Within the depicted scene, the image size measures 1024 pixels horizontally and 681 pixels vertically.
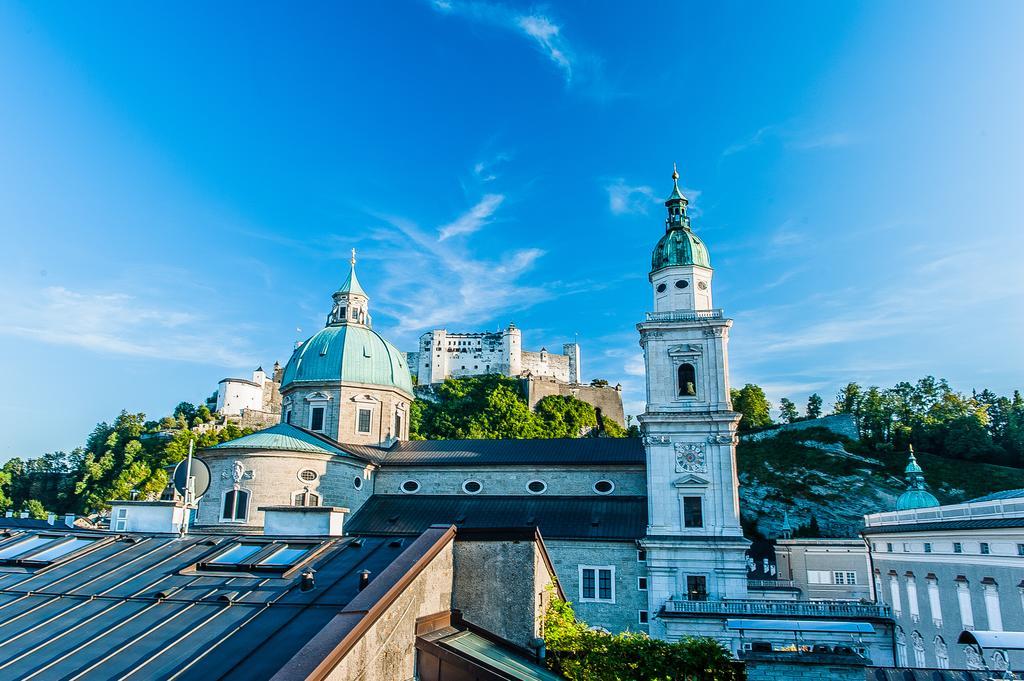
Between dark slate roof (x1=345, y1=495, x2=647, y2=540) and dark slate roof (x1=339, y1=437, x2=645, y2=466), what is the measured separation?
1.73 meters

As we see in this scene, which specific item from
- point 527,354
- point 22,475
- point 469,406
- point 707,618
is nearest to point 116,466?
point 22,475

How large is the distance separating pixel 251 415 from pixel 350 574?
95.7 m

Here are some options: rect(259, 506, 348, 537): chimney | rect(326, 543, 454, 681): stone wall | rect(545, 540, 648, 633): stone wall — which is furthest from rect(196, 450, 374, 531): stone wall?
rect(326, 543, 454, 681): stone wall

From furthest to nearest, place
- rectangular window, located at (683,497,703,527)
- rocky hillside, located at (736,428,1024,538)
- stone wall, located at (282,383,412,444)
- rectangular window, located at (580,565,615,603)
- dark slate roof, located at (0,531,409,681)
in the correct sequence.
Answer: rocky hillside, located at (736,428,1024,538), stone wall, located at (282,383,412,444), rectangular window, located at (683,497,703,527), rectangular window, located at (580,565,615,603), dark slate roof, located at (0,531,409,681)

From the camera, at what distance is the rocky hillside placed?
2297 inches

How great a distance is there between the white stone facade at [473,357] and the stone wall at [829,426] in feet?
168

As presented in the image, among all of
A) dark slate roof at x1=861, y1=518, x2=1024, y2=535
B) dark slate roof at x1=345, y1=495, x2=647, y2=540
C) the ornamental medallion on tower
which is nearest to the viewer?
dark slate roof at x1=861, y1=518, x2=1024, y2=535

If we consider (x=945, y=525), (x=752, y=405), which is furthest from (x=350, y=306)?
(x=752, y=405)

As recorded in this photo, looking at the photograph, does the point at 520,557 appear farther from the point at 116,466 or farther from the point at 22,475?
the point at 22,475

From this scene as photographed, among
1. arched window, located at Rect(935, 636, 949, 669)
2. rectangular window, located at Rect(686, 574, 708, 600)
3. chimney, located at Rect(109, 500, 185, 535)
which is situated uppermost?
chimney, located at Rect(109, 500, 185, 535)

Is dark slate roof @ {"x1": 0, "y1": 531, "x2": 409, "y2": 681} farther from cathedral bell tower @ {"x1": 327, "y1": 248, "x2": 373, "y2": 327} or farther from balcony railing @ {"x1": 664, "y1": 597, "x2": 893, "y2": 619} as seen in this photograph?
cathedral bell tower @ {"x1": 327, "y1": 248, "x2": 373, "y2": 327}

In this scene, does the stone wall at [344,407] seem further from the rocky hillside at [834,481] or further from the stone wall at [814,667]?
the rocky hillside at [834,481]

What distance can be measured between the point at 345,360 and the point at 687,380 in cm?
1861

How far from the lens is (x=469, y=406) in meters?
98.9
